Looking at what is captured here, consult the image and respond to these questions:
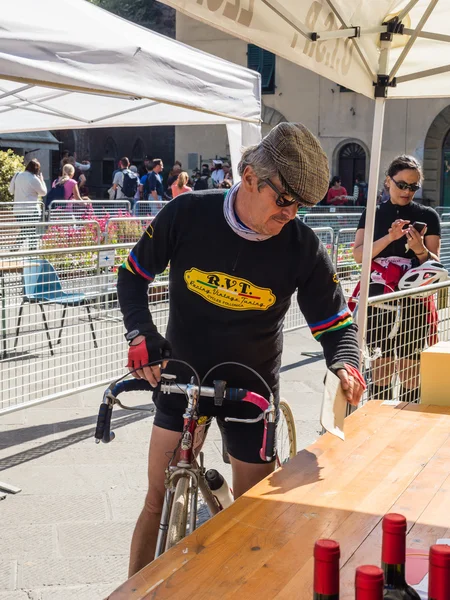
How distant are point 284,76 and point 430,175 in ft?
22.3

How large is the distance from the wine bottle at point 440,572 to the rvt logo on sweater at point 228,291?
156 centimetres

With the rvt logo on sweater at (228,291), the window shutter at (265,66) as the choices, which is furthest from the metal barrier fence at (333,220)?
the window shutter at (265,66)

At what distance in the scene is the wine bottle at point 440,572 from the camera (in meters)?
1.26

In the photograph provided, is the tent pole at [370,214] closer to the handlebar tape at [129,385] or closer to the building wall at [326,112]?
the handlebar tape at [129,385]

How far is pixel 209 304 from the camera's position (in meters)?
2.81

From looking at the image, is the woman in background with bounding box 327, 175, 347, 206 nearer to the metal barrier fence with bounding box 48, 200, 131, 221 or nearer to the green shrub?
the green shrub

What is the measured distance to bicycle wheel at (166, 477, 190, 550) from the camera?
260cm

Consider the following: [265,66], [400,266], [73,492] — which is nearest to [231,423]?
[73,492]

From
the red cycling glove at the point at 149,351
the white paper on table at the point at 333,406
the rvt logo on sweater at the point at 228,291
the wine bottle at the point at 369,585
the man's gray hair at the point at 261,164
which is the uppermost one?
the man's gray hair at the point at 261,164

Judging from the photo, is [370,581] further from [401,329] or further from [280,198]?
[401,329]

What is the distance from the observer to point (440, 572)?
1.27 m

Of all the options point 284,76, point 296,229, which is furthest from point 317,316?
point 284,76

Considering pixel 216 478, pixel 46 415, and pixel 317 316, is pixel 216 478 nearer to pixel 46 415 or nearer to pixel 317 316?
pixel 317 316

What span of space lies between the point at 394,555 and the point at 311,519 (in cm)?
87
